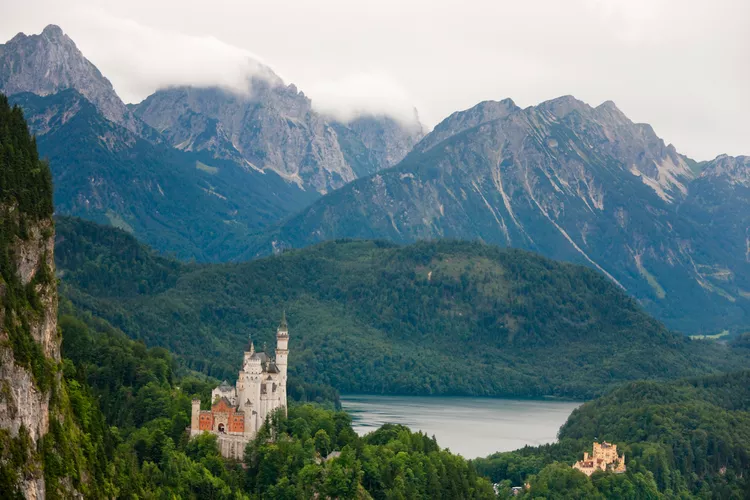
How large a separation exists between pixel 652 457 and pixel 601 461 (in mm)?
10725

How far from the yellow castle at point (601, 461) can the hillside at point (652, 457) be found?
4.86 ft

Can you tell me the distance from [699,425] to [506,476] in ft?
114

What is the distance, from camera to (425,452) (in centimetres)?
14350

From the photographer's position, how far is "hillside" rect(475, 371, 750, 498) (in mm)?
153500

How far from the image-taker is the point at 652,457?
A: 167 meters

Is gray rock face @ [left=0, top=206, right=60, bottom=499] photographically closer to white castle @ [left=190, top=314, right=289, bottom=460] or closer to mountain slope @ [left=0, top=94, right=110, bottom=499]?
mountain slope @ [left=0, top=94, right=110, bottom=499]

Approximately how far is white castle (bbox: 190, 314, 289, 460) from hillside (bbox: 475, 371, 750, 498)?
36660mm

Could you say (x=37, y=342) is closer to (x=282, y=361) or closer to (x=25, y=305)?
(x=25, y=305)

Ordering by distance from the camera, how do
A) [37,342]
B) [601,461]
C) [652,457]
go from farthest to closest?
[652,457]
[601,461]
[37,342]

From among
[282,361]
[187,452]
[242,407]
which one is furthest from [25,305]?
[282,361]

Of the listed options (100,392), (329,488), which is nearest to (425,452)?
(329,488)

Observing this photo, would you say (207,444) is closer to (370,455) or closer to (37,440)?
(370,455)

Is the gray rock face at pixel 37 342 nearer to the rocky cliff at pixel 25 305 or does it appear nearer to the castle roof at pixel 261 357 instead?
the rocky cliff at pixel 25 305

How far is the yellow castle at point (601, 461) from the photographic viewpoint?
157375 millimetres
